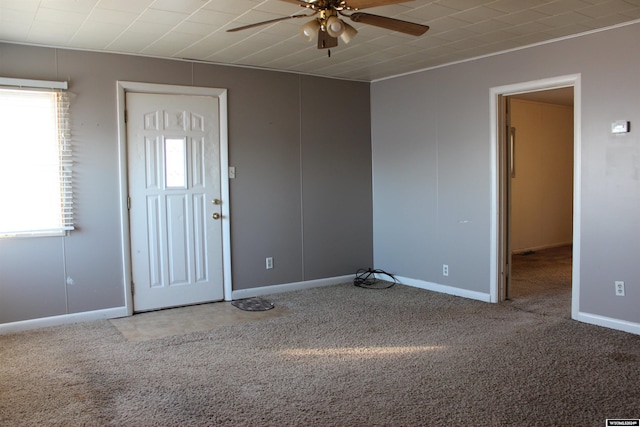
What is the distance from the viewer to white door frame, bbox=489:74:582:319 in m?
4.24

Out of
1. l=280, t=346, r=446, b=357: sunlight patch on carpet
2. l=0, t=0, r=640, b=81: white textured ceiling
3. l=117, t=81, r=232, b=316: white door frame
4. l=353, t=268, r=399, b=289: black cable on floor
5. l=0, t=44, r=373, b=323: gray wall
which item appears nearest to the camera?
l=0, t=0, r=640, b=81: white textured ceiling

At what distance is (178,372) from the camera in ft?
11.0

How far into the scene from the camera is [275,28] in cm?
390

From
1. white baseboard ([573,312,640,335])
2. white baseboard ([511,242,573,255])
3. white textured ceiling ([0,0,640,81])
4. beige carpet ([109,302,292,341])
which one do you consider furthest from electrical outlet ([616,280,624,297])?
white baseboard ([511,242,573,255])

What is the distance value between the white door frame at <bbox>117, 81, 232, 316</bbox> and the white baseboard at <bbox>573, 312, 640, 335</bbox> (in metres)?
3.27

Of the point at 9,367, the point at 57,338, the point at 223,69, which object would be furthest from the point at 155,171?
the point at 9,367

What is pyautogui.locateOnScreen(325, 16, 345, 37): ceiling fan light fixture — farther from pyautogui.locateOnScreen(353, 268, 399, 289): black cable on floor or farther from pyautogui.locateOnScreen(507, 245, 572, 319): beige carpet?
pyautogui.locateOnScreen(353, 268, 399, 289): black cable on floor

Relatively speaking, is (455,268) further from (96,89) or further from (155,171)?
(96,89)

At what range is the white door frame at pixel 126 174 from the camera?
465 cm

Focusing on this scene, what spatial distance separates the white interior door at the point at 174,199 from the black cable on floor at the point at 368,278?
1.61 m

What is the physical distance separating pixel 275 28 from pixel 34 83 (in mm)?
2050

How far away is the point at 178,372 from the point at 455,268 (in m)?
3.10

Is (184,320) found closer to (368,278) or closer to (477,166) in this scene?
(368,278)

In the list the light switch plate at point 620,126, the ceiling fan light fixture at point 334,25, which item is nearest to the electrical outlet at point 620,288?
the light switch plate at point 620,126
